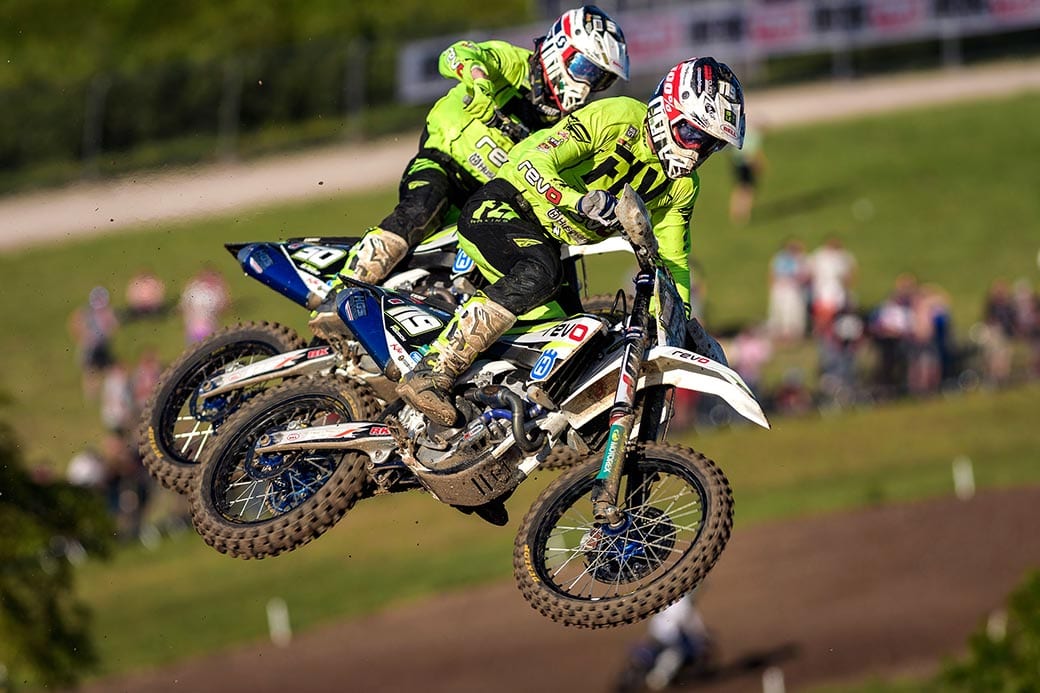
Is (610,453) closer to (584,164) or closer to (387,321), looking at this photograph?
(584,164)

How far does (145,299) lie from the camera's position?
27.2 m

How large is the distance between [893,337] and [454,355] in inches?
786

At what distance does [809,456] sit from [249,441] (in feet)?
61.9

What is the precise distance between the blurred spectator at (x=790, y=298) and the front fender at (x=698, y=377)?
20803mm

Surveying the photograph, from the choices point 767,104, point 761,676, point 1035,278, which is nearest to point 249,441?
point 761,676

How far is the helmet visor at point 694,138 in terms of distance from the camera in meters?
10.1

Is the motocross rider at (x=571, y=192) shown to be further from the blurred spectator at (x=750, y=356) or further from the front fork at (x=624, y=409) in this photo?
the blurred spectator at (x=750, y=356)

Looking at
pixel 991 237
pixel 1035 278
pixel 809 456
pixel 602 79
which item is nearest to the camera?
pixel 602 79

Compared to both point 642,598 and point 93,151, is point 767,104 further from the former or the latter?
point 642,598

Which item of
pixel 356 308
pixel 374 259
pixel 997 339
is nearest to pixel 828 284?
pixel 997 339

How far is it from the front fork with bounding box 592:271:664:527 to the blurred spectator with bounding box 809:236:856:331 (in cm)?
1906

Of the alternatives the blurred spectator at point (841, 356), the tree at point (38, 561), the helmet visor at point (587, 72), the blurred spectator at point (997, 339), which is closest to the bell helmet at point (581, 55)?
the helmet visor at point (587, 72)

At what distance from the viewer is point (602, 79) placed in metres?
10.9

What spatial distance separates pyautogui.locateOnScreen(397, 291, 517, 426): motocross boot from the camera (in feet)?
34.2
